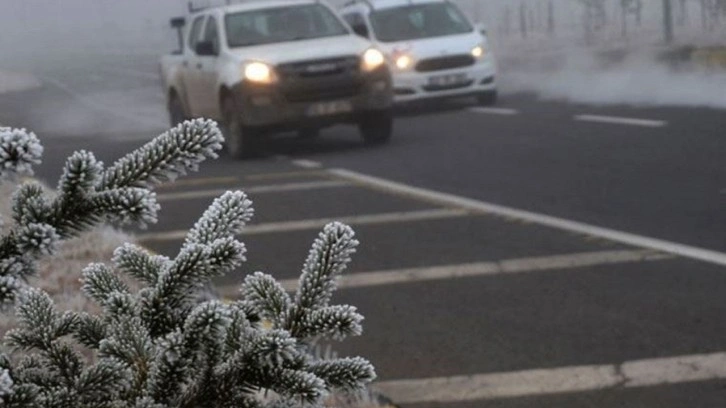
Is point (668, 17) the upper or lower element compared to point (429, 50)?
lower

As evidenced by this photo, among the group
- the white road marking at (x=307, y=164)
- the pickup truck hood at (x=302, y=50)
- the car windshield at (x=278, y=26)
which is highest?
the car windshield at (x=278, y=26)

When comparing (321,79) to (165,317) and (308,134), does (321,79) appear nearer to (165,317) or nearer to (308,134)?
(308,134)

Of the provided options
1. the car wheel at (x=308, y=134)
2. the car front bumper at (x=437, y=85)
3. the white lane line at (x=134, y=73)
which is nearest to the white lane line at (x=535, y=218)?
the car wheel at (x=308, y=134)

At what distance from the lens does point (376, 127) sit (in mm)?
19656

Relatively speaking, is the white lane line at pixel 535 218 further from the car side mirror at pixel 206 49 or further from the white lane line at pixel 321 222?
the car side mirror at pixel 206 49

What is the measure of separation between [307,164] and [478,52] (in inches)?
307

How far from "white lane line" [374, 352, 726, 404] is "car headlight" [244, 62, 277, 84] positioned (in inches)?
491

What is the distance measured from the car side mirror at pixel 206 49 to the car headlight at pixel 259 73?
0.94m

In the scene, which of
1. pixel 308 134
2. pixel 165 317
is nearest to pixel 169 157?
pixel 165 317

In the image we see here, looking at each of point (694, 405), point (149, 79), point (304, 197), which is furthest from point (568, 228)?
point (149, 79)

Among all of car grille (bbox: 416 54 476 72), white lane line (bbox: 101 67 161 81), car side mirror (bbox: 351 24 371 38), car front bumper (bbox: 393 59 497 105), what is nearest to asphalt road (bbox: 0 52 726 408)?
car front bumper (bbox: 393 59 497 105)

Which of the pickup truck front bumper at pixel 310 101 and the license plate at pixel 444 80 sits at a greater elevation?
the pickup truck front bumper at pixel 310 101

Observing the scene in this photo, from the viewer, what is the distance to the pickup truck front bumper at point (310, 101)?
19.0 meters

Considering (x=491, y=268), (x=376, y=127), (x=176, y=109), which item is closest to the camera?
(x=491, y=268)
